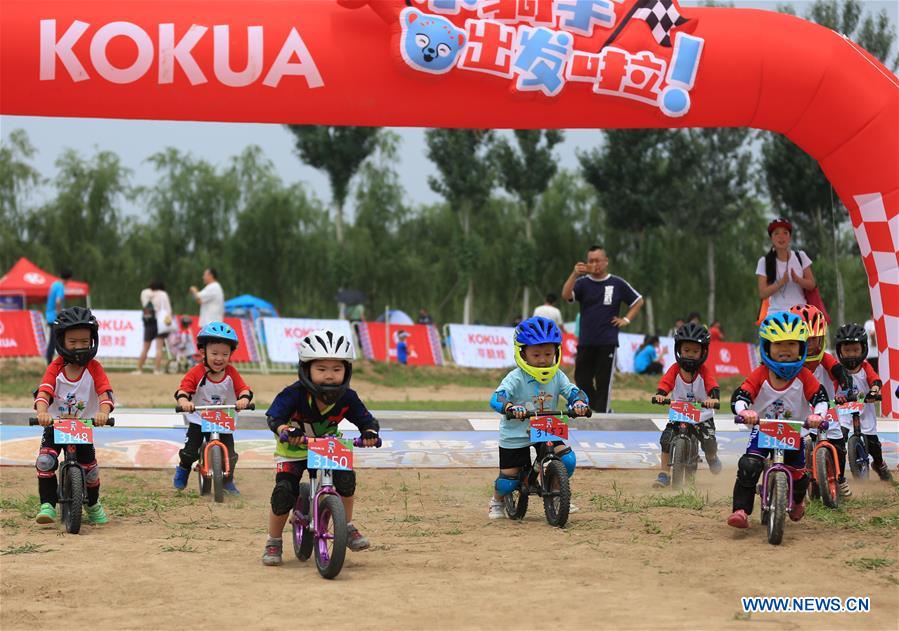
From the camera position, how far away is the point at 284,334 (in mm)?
23797

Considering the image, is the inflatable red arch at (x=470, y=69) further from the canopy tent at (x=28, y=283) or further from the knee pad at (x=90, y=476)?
the canopy tent at (x=28, y=283)

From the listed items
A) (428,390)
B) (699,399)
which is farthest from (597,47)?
(428,390)

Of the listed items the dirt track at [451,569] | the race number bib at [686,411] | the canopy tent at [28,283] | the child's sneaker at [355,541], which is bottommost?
the dirt track at [451,569]

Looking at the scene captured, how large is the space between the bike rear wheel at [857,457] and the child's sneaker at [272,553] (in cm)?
528

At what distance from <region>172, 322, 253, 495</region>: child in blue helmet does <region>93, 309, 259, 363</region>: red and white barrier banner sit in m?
13.9

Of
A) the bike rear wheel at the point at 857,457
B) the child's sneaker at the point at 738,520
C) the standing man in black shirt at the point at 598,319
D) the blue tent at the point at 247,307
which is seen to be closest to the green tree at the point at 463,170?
the blue tent at the point at 247,307

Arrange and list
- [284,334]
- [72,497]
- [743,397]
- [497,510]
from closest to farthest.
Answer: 1. [743,397]
2. [72,497]
3. [497,510]
4. [284,334]

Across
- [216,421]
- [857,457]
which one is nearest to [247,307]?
[216,421]

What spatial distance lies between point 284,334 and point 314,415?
17.1 m

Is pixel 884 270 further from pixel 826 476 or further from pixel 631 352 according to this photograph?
pixel 631 352

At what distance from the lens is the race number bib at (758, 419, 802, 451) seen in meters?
7.41

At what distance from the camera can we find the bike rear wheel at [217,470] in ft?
30.1

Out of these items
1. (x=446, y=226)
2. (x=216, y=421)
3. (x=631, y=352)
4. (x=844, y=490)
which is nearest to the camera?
(x=844, y=490)

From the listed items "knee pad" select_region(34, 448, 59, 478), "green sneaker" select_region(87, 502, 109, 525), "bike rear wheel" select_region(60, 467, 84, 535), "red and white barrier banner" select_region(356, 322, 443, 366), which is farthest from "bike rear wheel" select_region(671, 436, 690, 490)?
"red and white barrier banner" select_region(356, 322, 443, 366)
